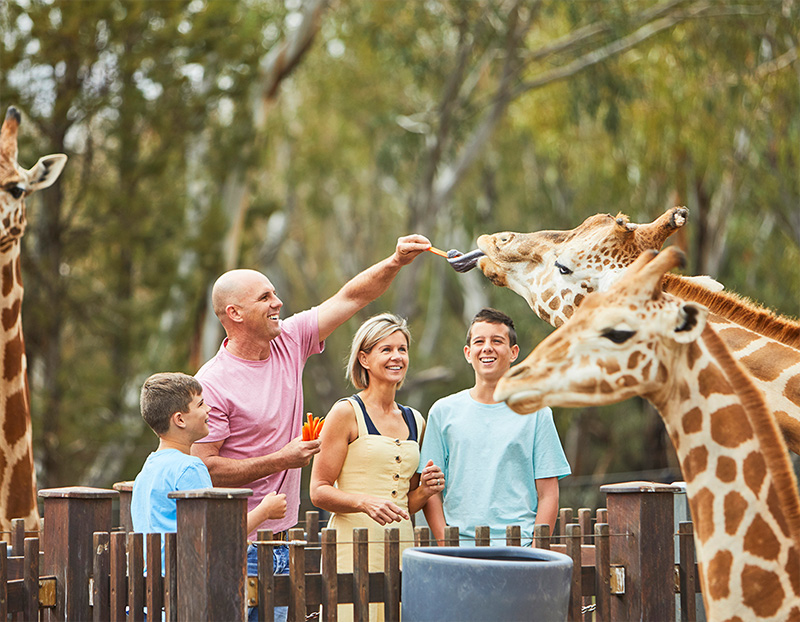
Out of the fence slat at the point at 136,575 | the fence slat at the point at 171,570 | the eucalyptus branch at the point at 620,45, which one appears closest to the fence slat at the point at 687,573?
the fence slat at the point at 171,570

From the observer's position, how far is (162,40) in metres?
14.8

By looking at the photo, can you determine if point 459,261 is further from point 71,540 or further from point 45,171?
point 45,171

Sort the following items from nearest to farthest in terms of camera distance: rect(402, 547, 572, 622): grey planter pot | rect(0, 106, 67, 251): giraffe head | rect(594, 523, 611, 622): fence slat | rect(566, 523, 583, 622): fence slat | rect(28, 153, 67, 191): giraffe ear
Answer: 1. rect(402, 547, 572, 622): grey planter pot
2. rect(566, 523, 583, 622): fence slat
3. rect(594, 523, 611, 622): fence slat
4. rect(0, 106, 67, 251): giraffe head
5. rect(28, 153, 67, 191): giraffe ear

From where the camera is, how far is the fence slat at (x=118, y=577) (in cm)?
435

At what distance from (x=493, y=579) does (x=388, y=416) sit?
5.49 feet

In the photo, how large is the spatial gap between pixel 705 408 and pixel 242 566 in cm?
178

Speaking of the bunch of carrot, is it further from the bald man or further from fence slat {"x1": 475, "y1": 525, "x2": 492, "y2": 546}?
fence slat {"x1": 475, "y1": 525, "x2": 492, "y2": 546}

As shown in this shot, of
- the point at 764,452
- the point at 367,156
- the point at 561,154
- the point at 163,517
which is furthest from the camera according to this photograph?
the point at 367,156

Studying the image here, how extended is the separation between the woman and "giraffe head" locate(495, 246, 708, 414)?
62.0 inches

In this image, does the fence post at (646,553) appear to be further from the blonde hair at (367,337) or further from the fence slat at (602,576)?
the blonde hair at (367,337)

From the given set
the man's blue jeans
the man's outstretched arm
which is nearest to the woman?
the man's blue jeans

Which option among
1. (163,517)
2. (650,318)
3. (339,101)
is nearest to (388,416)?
(163,517)

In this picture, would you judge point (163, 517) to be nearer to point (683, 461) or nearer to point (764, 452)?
point (683, 461)

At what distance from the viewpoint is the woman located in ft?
15.9
